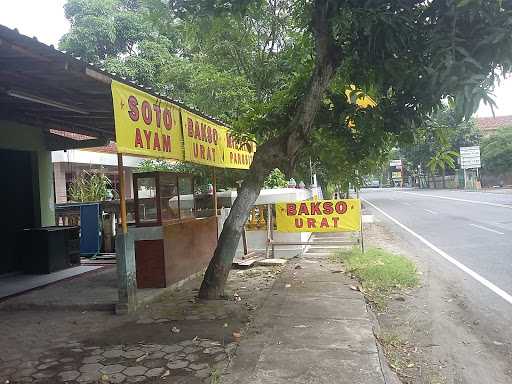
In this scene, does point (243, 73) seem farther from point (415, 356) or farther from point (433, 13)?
point (415, 356)

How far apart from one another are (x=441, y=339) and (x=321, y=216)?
208 inches

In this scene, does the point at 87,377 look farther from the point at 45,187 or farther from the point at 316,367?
the point at 45,187

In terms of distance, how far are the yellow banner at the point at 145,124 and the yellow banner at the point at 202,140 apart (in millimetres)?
247

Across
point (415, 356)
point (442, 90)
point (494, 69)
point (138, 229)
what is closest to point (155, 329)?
point (138, 229)

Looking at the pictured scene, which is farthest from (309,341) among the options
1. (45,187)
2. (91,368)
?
(45,187)

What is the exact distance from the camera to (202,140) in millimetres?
8016

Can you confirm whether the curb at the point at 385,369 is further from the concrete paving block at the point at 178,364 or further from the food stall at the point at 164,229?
the food stall at the point at 164,229

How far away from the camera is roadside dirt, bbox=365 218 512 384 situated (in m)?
4.59

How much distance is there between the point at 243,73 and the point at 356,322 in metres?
9.53

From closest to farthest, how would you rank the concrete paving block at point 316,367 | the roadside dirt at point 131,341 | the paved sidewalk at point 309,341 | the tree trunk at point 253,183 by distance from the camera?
the concrete paving block at point 316,367
the paved sidewalk at point 309,341
the roadside dirt at point 131,341
the tree trunk at point 253,183

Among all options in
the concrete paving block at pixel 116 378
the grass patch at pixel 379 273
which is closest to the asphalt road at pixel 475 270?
the grass patch at pixel 379 273

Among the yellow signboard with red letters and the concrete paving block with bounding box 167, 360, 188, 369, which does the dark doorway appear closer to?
the yellow signboard with red letters

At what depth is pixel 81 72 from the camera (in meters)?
4.94

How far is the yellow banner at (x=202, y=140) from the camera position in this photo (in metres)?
7.34
